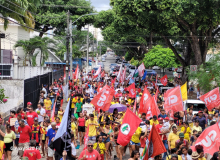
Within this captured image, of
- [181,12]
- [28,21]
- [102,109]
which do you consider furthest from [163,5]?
[102,109]

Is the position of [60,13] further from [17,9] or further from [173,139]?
[173,139]

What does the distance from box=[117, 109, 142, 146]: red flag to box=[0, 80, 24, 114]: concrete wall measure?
10613 millimetres

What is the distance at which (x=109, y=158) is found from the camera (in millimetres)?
10586

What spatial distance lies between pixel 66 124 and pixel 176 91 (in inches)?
244

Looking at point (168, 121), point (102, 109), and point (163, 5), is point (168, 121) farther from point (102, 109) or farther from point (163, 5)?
point (163, 5)

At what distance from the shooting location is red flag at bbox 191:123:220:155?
7.86 m

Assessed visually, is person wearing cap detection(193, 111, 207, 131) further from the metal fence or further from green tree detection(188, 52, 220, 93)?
the metal fence

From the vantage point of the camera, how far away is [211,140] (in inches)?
314

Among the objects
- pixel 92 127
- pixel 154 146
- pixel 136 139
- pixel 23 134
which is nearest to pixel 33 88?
pixel 92 127

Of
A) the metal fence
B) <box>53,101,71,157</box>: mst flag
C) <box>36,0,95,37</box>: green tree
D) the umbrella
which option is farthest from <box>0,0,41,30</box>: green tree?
<box>36,0,95,37</box>: green tree

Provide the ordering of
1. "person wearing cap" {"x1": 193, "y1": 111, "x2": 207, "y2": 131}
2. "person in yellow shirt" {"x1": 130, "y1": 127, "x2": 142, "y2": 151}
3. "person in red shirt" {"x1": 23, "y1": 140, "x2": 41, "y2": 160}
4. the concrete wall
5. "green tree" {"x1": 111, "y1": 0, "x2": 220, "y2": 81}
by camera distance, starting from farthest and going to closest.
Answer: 1. "green tree" {"x1": 111, "y1": 0, "x2": 220, "y2": 81}
2. the concrete wall
3. "person wearing cap" {"x1": 193, "y1": 111, "x2": 207, "y2": 131}
4. "person in yellow shirt" {"x1": 130, "y1": 127, "x2": 142, "y2": 151}
5. "person in red shirt" {"x1": 23, "y1": 140, "x2": 41, "y2": 160}

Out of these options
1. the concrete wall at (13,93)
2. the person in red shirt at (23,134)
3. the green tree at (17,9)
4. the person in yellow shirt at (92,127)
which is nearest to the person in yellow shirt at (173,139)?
the person in yellow shirt at (92,127)

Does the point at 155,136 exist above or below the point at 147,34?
below

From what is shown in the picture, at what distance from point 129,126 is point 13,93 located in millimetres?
12099
